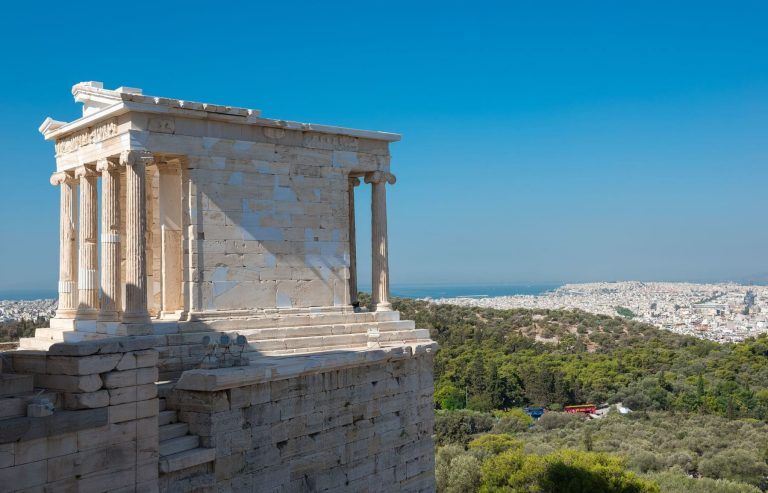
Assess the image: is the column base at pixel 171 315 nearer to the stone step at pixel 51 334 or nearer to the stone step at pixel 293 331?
the stone step at pixel 293 331

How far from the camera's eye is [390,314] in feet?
55.5

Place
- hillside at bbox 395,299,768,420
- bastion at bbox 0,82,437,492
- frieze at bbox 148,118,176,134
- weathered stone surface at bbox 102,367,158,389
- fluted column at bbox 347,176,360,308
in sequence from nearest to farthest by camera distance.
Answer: weathered stone surface at bbox 102,367,158,389 < bastion at bbox 0,82,437,492 < frieze at bbox 148,118,176,134 < fluted column at bbox 347,176,360,308 < hillside at bbox 395,299,768,420

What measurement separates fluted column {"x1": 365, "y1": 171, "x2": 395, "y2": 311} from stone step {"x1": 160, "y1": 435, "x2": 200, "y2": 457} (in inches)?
270

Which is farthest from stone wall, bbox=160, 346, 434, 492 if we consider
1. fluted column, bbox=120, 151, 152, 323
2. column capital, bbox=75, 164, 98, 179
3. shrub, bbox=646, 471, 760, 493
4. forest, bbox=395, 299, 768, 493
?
shrub, bbox=646, 471, 760, 493

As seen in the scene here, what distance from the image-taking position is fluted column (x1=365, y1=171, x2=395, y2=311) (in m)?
17.3

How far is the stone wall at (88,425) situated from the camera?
26.7 ft

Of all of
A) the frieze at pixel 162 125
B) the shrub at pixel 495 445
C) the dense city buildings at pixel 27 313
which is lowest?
the shrub at pixel 495 445

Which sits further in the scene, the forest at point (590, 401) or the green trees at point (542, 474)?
the forest at point (590, 401)

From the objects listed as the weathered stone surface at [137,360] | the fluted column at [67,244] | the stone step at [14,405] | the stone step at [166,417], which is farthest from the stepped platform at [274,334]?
the stone step at [14,405]

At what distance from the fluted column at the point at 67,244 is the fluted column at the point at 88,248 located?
0.85 m

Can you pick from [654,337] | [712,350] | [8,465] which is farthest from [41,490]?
[654,337]

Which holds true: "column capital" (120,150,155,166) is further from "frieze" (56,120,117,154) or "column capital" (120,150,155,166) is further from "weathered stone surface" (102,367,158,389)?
"weathered stone surface" (102,367,158,389)

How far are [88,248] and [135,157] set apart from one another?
8.21 ft

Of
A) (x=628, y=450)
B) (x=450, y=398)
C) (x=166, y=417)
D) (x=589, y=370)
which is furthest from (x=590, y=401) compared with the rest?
(x=166, y=417)
